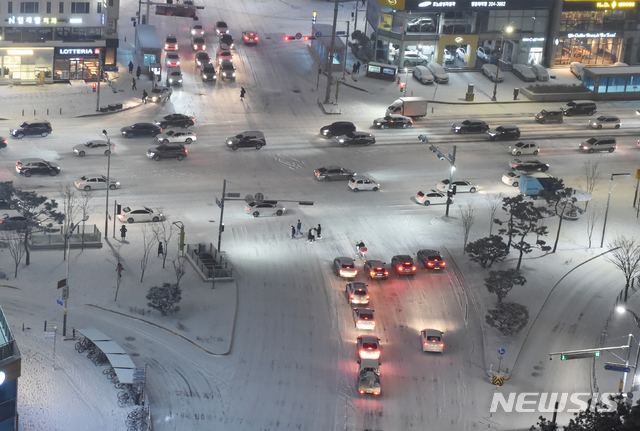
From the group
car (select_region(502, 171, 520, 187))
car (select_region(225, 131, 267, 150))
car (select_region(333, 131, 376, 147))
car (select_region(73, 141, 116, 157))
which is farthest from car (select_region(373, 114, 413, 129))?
car (select_region(73, 141, 116, 157))

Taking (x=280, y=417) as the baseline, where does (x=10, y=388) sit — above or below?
above

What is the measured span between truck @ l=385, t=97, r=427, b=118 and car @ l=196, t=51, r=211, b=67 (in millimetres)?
21780

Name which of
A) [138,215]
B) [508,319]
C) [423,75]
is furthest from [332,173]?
[423,75]

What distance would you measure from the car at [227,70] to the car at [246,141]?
748 inches

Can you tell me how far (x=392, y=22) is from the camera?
109m

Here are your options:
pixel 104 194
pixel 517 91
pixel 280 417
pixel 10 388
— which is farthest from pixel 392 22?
pixel 10 388

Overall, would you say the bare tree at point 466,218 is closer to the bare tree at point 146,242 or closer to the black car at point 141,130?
the bare tree at point 146,242

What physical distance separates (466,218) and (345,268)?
12.8m

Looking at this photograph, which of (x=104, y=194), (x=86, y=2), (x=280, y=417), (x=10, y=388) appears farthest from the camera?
(x=86, y=2)

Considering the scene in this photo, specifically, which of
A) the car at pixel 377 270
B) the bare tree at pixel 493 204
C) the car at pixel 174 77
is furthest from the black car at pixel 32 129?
the bare tree at pixel 493 204

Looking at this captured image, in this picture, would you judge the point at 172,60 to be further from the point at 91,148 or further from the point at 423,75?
the point at 423,75

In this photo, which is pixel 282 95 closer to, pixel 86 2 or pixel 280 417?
pixel 86 2

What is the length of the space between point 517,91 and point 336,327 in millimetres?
52360

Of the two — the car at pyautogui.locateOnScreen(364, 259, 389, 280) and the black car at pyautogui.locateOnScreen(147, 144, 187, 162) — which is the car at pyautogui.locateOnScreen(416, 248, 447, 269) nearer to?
the car at pyautogui.locateOnScreen(364, 259, 389, 280)
